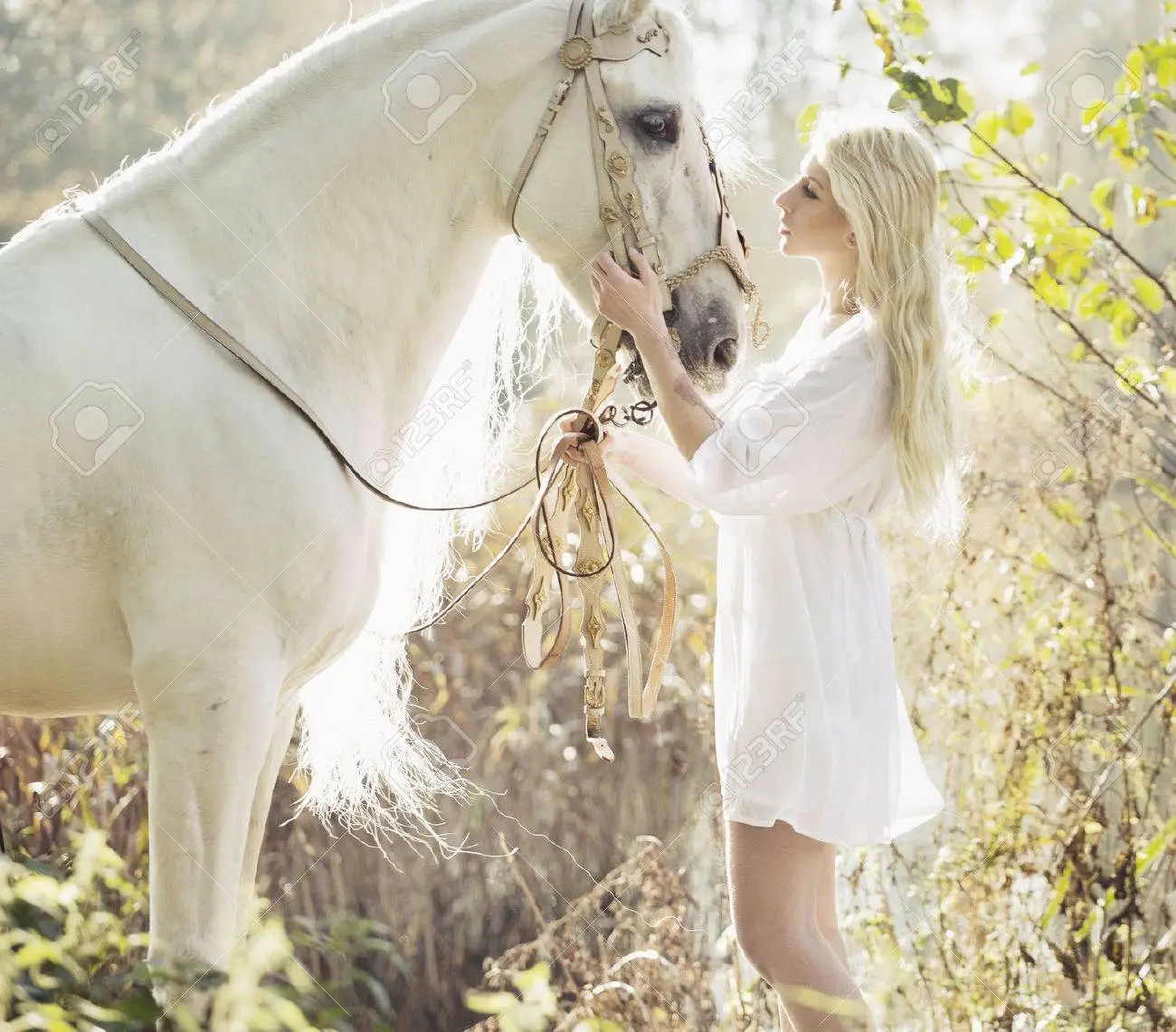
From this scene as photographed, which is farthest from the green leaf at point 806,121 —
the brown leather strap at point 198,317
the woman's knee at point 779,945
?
the woman's knee at point 779,945

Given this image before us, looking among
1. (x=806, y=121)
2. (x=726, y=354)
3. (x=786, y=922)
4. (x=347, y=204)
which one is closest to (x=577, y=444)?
(x=726, y=354)

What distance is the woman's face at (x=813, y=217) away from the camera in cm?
220

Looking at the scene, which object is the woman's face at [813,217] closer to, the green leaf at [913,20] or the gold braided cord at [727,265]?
the gold braided cord at [727,265]

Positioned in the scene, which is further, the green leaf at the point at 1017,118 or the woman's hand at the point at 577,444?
the green leaf at the point at 1017,118

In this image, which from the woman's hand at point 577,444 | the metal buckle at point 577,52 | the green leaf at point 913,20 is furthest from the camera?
the green leaf at point 913,20

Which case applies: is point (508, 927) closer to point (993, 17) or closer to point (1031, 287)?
point (1031, 287)

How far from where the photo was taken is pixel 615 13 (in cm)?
190

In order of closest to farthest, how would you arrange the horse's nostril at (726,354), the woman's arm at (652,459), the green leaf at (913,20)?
the horse's nostril at (726,354) < the woman's arm at (652,459) < the green leaf at (913,20)

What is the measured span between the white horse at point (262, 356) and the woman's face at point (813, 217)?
0.29 m

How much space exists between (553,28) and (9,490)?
108 cm

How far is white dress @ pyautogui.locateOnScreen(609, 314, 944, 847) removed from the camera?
2.00 m

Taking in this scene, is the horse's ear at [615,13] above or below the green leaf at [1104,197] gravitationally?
below

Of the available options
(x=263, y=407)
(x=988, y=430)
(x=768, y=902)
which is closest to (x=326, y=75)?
(x=263, y=407)

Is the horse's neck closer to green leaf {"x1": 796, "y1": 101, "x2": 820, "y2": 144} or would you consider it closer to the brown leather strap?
the brown leather strap
